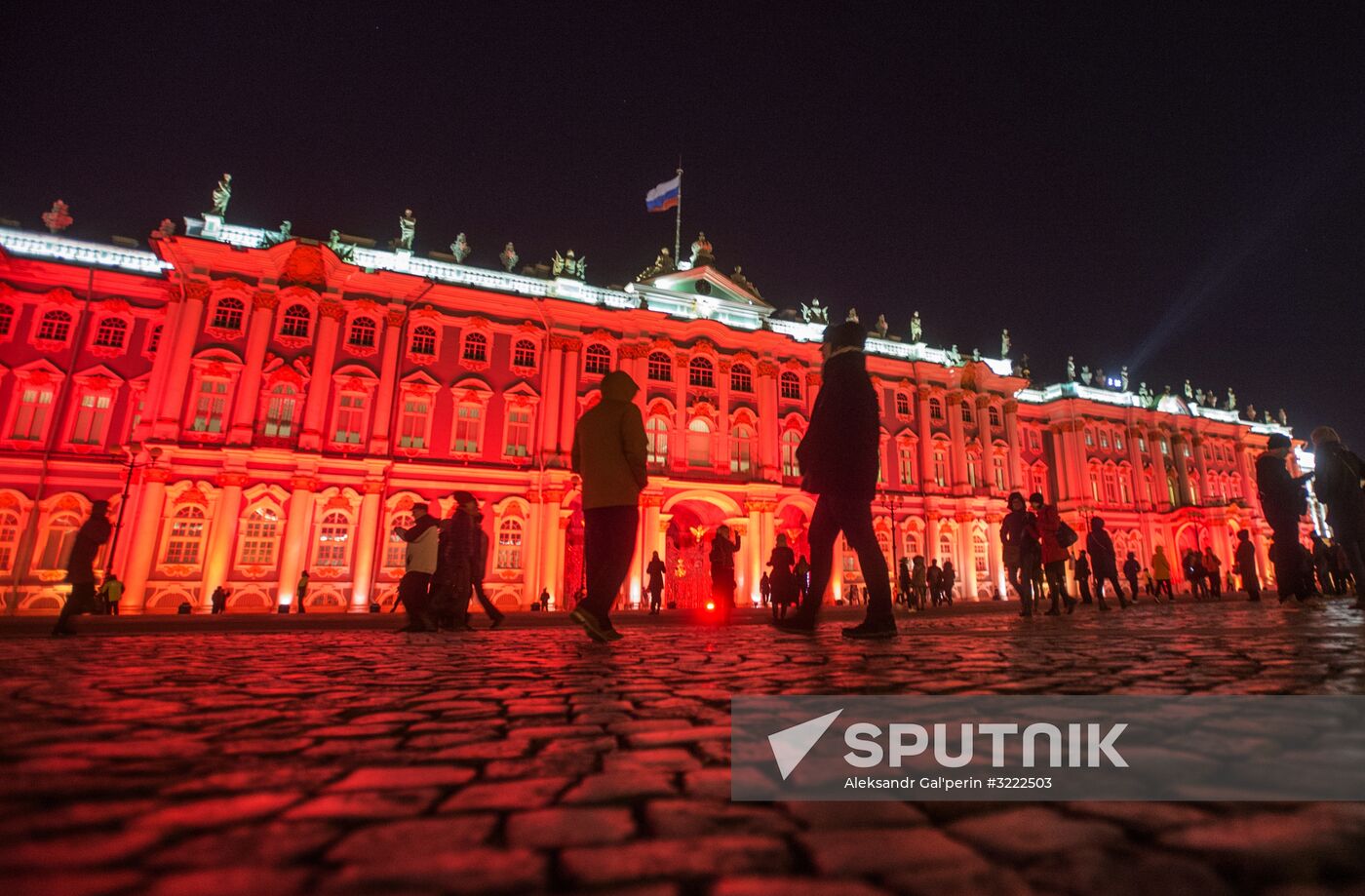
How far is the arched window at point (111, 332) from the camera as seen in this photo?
23.3 metres

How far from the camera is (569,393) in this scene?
2630 cm

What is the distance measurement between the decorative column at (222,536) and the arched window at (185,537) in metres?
0.41

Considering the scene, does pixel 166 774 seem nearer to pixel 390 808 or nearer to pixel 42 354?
pixel 390 808

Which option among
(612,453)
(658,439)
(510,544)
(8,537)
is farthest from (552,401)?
(612,453)

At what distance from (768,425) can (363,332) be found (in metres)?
16.8

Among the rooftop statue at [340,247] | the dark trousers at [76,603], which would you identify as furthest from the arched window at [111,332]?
the dark trousers at [76,603]

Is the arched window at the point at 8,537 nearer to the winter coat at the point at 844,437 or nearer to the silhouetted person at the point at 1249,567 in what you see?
the winter coat at the point at 844,437

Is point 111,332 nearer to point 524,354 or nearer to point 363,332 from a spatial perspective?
point 363,332

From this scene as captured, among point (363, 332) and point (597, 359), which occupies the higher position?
point (597, 359)

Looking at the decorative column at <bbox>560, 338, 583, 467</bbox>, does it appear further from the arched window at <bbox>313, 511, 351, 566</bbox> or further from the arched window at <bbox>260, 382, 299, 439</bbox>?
the arched window at <bbox>260, 382, 299, 439</bbox>

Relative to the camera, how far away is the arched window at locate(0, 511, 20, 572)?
20.6 meters

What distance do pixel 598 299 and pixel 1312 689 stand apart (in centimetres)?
2738

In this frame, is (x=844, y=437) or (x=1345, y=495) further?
(x=1345, y=495)

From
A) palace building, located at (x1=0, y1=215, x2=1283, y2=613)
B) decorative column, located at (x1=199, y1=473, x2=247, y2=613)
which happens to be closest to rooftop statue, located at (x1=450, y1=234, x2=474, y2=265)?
palace building, located at (x1=0, y1=215, x2=1283, y2=613)
